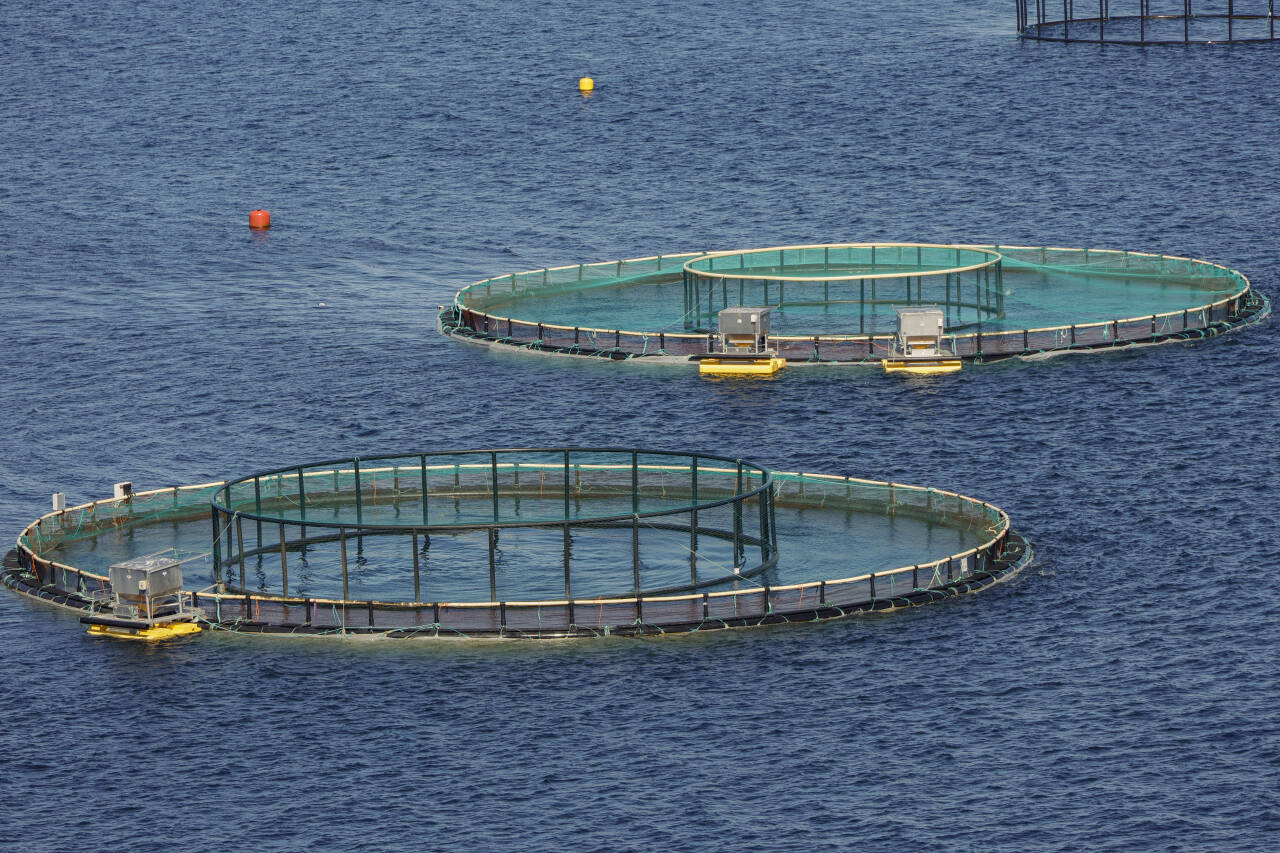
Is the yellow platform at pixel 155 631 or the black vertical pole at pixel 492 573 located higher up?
the black vertical pole at pixel 492 573

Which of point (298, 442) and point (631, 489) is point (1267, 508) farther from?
point (298, 442)

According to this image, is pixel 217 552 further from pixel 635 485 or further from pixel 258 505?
pixel 635 485

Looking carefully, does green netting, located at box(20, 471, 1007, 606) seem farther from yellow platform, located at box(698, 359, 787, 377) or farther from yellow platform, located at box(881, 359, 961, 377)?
yellow platform, located at box(881, 359, 961, 377)

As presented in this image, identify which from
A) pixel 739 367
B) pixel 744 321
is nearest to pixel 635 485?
pixel 739 367

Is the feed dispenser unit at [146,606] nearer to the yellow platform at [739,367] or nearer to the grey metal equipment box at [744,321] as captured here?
the yellow platform at [739,367]

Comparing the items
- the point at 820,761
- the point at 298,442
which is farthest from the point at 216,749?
the point at 298,442

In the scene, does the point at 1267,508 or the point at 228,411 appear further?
the point at 228,411

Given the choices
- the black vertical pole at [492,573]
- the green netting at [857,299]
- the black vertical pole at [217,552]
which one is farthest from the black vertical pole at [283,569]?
the green netting at [857,299]
